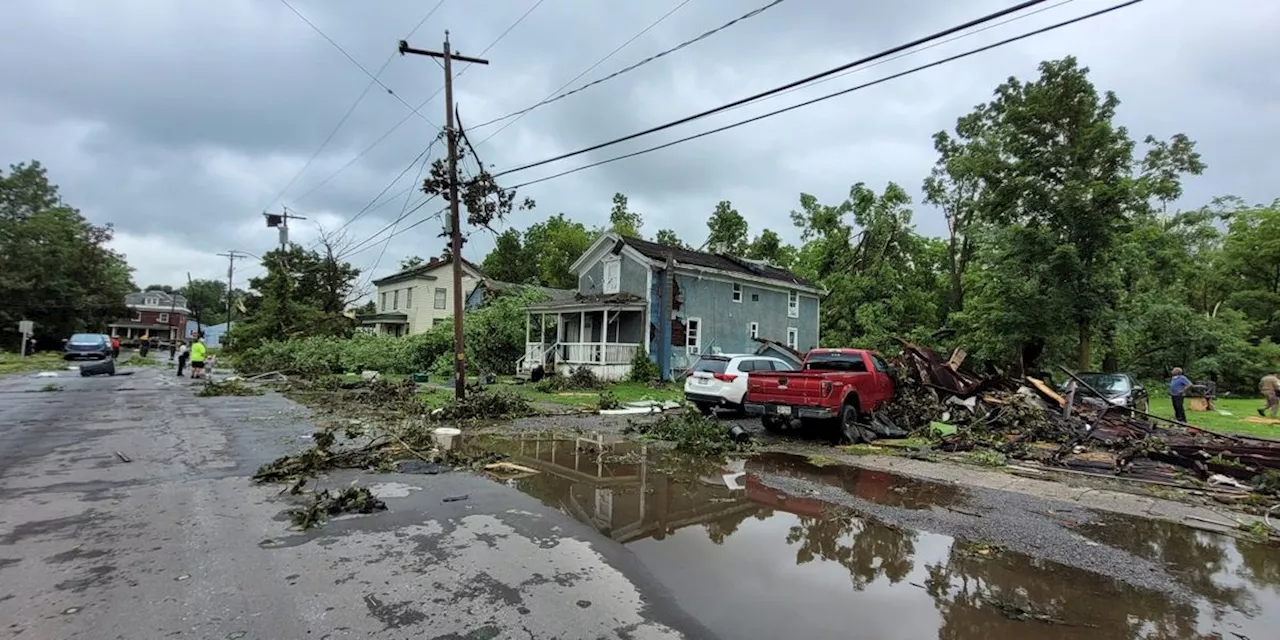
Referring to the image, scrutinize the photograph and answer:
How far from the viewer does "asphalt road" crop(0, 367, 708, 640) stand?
3744mm

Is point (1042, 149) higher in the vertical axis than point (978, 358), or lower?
higher

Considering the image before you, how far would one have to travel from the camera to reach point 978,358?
26016 mm

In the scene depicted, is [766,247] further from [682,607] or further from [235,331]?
[682,607]

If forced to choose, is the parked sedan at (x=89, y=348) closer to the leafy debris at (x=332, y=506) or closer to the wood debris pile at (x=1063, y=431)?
the leafy debris at (x=332, y=506)

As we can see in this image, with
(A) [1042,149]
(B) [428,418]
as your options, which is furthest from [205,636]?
(A) [1042,149]

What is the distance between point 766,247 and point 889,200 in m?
10.2

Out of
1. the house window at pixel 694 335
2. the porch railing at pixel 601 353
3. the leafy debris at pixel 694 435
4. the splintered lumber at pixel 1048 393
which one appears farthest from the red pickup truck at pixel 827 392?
the house window at pixel 694 335

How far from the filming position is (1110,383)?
17.5 m

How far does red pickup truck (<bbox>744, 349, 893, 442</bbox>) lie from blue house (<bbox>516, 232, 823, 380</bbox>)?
13.2m

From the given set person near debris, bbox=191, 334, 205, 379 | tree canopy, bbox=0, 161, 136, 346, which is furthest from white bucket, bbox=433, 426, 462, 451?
tree canopy, bbox=0, 161, 136, 346

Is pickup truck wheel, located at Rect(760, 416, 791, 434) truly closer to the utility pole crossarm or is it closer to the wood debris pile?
the wood debris pile

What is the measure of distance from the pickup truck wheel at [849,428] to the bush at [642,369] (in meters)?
13.5

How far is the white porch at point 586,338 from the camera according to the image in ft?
83.7

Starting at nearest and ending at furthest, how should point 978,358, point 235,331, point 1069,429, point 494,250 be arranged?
point 1069,429 → point 978,358 → point 235,331 → point 494,250
